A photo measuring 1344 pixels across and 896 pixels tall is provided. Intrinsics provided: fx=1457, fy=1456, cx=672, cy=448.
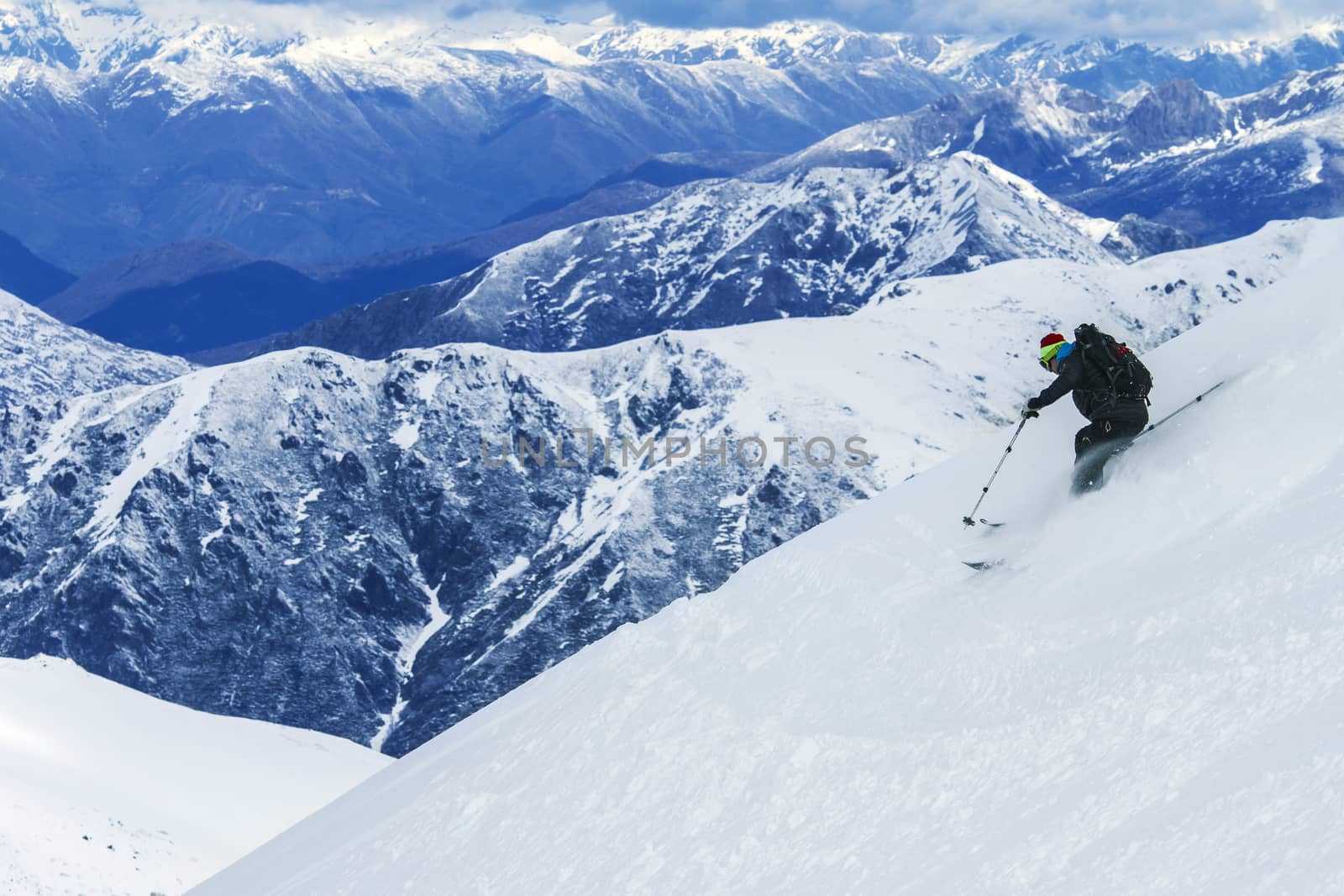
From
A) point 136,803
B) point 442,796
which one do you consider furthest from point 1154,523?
point 136,803

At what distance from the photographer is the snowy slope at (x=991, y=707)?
55.2 ft

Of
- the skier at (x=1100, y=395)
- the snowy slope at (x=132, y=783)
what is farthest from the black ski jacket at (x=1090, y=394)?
the snowy slope at (x=132, y=783)

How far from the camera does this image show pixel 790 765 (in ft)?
72.3

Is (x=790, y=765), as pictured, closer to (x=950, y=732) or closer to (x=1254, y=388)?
(x=950, y=732)

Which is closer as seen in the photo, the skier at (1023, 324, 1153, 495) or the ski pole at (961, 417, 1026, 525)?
the skier at (1023, 324, 1153, 495)

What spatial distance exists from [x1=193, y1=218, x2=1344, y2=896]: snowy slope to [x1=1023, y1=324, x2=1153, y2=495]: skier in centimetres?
53

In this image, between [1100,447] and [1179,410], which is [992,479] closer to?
[1100,447]

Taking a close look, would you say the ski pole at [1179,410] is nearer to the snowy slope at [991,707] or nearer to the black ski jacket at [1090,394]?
the black ski jacket at [1090,394]

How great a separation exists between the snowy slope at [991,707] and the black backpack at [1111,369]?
0.97m

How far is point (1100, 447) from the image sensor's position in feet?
80.7

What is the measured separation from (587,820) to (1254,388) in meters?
13.0

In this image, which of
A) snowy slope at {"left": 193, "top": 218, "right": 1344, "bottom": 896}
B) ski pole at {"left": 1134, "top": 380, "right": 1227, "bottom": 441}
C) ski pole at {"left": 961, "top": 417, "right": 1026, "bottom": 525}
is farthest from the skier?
ski pole at {"left": 961, "top": 417, "right": 1026, "bottom": 525}

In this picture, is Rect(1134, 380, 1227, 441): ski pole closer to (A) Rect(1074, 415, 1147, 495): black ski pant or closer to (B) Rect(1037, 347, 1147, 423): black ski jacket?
(A) Rect(1074, 415, 1147, 495): black ski pant

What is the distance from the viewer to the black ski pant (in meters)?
24.3
